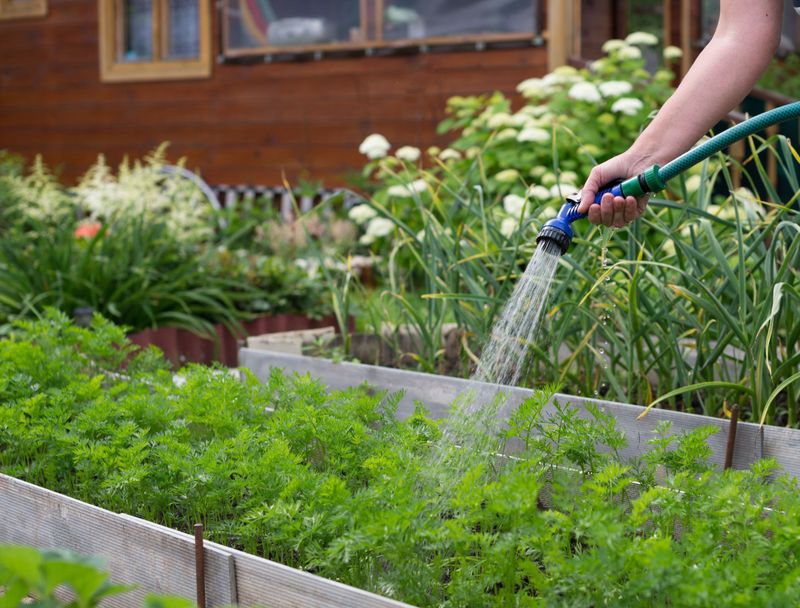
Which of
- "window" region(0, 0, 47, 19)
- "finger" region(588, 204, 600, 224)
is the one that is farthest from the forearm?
"window" region(0, 0, 47, 19)

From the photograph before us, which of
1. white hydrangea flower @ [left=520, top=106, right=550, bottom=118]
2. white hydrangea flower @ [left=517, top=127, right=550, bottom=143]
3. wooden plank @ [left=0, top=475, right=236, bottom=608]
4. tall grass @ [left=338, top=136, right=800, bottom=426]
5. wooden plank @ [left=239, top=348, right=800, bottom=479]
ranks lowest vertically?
wooden plank @ [left=0, top=475, right=236, bottom=608]

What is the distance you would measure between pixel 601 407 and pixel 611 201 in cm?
69

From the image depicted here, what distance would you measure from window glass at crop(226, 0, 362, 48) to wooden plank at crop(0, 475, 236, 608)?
589 centimetres

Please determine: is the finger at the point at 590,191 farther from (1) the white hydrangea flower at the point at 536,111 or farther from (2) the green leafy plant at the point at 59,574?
(1) the white hydrangea flower at the point at 536,111

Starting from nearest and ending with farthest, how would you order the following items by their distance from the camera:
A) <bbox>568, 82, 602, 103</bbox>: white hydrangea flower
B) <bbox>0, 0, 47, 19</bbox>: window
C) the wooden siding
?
<bbox>568, 82, 602, 103</bbox>: white hydrangea flower < the wooden siding < <bbox>0, 0, 47, 19</bbox>: window

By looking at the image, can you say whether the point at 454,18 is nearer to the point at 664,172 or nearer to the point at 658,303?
the point at 658,303

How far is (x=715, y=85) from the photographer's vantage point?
2178mm

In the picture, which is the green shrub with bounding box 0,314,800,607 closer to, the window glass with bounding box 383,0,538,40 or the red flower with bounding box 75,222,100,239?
the red flower with bounding box 75,222,100,239

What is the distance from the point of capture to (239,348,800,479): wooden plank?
239cm

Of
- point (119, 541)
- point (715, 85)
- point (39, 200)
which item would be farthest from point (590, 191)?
point (39, 200)

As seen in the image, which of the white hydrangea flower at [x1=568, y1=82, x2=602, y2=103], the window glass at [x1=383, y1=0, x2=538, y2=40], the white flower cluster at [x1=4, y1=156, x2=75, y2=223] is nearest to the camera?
the white hydrangea flower at [x1=568, y1=82, x2=602, y2=103]

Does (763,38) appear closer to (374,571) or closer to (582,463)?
(582,463)

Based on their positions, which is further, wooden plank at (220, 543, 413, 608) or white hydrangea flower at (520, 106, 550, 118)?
white hydrangea flower at (520, 106, 550, 118)

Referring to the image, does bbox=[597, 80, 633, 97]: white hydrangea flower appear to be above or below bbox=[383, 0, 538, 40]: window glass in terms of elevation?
below
